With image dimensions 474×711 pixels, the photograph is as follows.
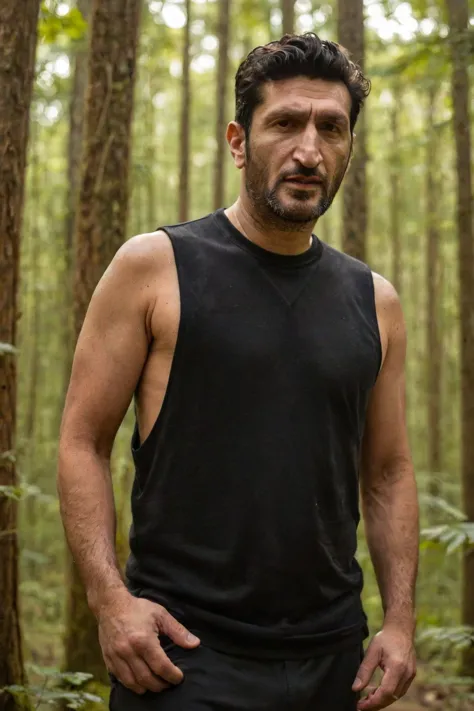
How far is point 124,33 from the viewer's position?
694 centimetres

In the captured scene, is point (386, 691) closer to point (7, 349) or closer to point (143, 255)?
point (143, 255)

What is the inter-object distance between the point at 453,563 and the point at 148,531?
53.9 ft

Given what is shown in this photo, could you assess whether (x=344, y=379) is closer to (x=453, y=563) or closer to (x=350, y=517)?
(x=350, y=517)

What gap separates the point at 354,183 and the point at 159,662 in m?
7.73

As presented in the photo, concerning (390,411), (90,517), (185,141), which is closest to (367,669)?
(390,411)

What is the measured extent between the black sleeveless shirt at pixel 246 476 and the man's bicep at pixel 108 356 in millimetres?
137

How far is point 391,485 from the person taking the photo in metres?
3.22

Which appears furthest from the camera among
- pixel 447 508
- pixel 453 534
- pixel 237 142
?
pixel 447 508

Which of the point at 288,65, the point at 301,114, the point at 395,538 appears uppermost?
the point at 288,65

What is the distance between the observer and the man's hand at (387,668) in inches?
111

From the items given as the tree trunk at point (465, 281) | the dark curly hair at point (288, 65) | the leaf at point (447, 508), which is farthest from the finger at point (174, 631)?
the tree trunk at point (465, 281)

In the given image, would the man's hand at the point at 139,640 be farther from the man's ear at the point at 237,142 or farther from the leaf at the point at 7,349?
the leaf at the point at 7,349

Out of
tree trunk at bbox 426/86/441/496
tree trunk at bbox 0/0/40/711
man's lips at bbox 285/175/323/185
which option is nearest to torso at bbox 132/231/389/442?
man's lips at bbox 285/175/323/185

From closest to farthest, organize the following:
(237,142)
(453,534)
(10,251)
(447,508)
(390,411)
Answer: (237,142), (390,411), (10,251), (453,534), (447,508)
